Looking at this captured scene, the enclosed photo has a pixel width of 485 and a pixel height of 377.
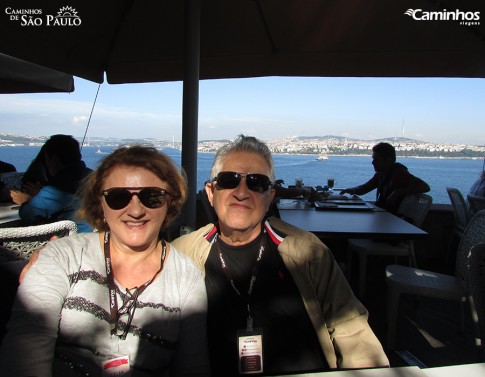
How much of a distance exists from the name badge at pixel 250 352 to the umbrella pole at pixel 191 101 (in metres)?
1.65

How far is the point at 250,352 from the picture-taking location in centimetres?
132

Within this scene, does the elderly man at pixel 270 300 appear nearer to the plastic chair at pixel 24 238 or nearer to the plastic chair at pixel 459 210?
the plastic chair at pixel 24 238

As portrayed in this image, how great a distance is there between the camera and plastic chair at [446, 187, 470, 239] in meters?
4.29

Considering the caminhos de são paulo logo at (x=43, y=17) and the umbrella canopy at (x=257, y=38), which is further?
the umbrella canopy at (x=257, y=38)

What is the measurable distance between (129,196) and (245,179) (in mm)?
479

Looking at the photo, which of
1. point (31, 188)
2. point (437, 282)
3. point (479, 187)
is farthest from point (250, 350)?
point (479, 187)

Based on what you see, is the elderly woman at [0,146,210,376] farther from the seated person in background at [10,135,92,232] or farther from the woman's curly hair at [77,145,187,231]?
the seated person in background at [10,135,92,232]

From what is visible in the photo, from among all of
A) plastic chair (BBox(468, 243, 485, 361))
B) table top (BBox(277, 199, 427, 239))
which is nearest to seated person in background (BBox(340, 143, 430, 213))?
table top (BBox(277, 199, 427, 239))

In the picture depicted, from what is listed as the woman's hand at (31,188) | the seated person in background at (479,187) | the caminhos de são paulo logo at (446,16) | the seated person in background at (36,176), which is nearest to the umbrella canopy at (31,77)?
the seated person in background at (36,176)

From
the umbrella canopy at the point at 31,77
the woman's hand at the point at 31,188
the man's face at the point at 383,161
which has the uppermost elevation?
the umbrella canopy at the point at 31,77

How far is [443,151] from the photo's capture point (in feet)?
27.4

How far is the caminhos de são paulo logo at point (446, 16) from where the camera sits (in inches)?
121

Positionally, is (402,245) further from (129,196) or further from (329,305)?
(129,196)

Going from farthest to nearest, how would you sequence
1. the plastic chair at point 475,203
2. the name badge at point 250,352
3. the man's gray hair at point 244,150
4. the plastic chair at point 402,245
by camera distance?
the plastic chair at point 475,203
the plastic chair at point 402,245
the man's gray hair at point 244,150
the name badge at point 250,352
